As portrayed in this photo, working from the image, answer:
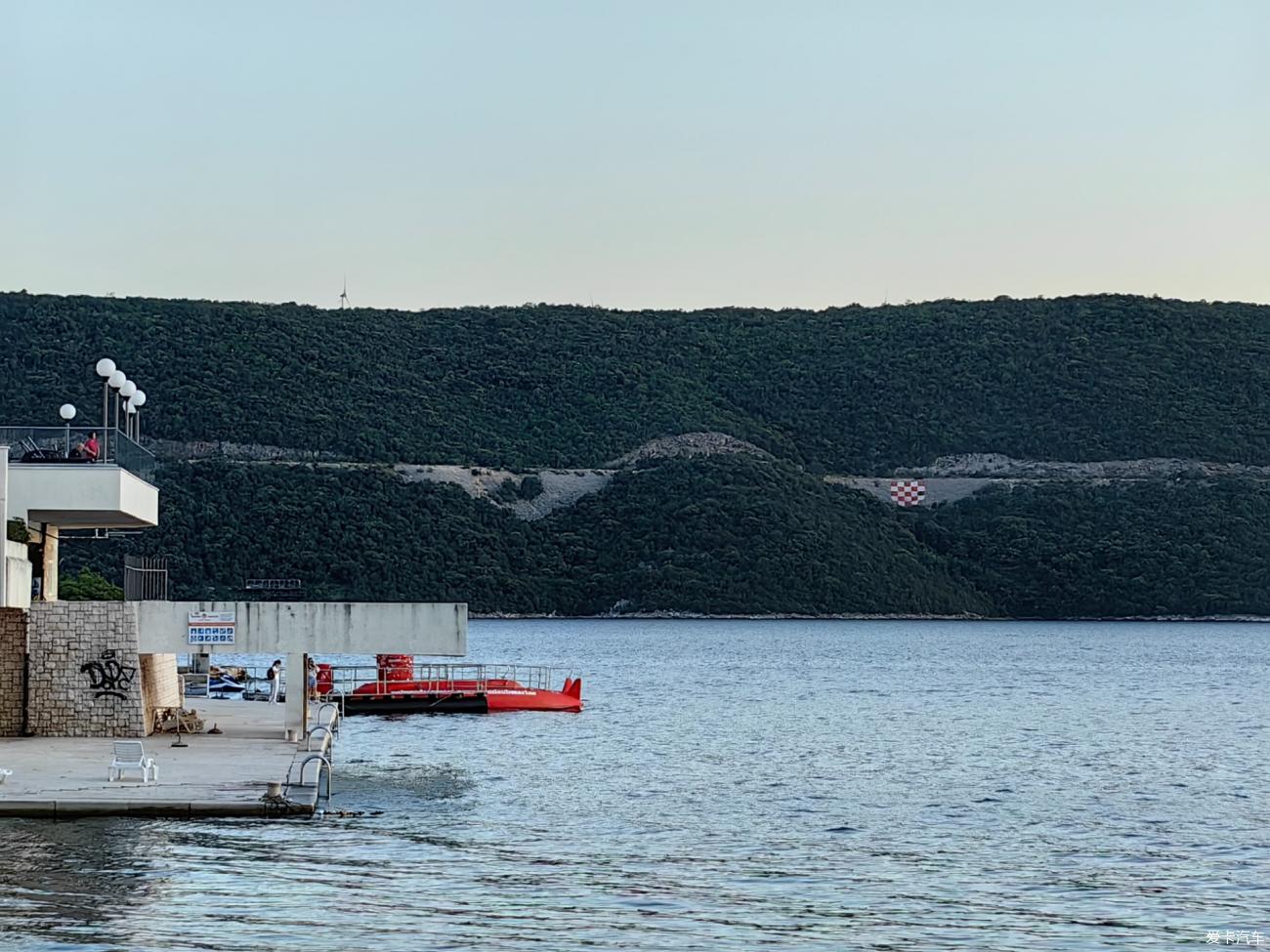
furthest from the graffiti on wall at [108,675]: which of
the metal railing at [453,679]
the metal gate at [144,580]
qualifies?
the metal railing at [453,679]

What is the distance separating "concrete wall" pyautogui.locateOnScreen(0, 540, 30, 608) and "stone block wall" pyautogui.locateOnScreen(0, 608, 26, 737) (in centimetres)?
29

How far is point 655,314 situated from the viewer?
547ft

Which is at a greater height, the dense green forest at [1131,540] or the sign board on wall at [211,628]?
the dense green forest at [1131,540]

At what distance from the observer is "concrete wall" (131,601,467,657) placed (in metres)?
36.7

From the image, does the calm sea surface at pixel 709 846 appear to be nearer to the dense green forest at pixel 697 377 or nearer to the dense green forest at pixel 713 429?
the dense green forest at pixel 713 429

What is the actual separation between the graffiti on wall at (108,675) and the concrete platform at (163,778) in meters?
0.92

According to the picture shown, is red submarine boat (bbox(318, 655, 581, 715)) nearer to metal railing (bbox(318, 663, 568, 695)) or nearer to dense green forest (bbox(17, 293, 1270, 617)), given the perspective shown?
metal railing (bbox(318, 663, 568, 695))

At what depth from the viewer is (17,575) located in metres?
35.2

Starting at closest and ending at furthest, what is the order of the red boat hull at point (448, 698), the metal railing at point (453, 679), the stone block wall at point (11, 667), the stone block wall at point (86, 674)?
the stone block wall at point (11, 667), the stone block wall at point (86, 674), the red boat hull at point (448, 698), the metal railing at point (453, 679)

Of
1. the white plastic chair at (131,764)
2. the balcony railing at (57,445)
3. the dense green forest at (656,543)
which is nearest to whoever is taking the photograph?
the white plastic chair at (131,764)

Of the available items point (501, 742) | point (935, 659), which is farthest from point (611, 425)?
point (501, 742)

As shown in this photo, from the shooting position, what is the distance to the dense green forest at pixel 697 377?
138m

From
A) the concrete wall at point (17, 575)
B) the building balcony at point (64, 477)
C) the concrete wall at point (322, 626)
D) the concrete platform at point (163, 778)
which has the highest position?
the building balcony at point (64, 477)

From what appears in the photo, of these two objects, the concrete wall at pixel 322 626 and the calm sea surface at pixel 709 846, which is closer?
the calm sea surface at pixel 709 846
